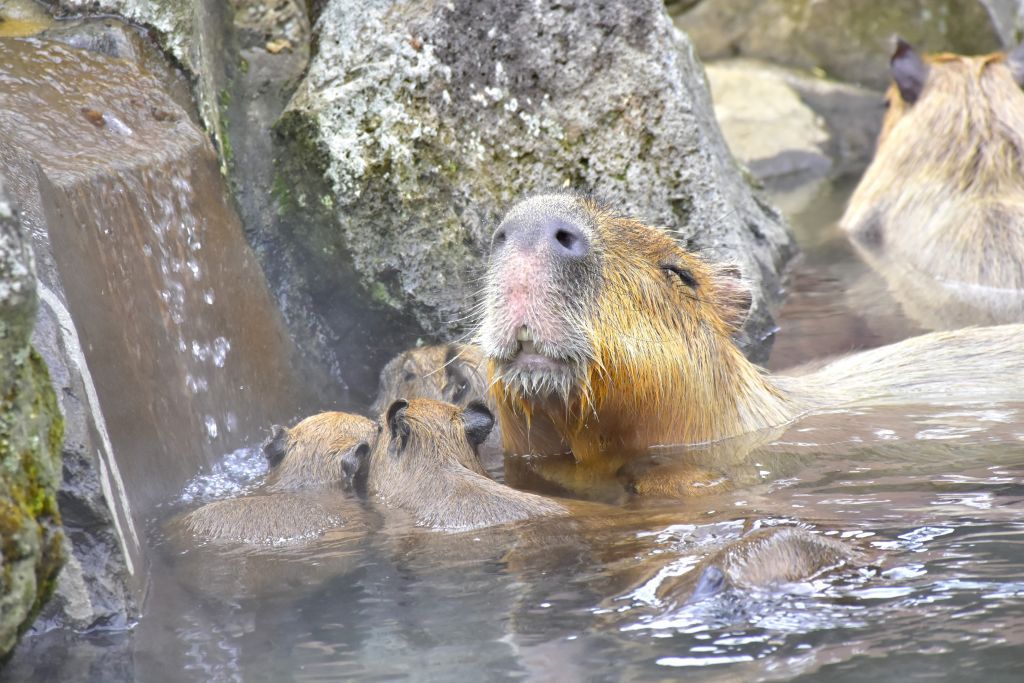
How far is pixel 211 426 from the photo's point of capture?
4453mm

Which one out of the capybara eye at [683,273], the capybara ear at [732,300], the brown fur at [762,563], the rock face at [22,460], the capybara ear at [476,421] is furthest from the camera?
the capybara ear at [732,300]

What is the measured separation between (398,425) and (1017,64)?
5.33 meters

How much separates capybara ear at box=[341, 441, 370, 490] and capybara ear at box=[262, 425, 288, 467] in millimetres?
218

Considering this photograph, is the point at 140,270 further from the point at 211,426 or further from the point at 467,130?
the point at 467,130

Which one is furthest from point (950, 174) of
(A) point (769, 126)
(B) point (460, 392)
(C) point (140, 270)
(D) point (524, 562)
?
(D) point (524, 562)

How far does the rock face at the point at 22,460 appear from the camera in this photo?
2406mm

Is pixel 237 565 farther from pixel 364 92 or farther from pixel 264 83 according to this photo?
pixel 264 83

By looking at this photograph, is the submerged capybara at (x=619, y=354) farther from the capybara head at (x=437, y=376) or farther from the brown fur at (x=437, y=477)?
the capybara head at (x=437, y=376)

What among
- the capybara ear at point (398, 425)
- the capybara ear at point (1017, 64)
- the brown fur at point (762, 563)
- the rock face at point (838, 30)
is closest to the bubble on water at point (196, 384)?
the capybara ear at point (398, 425)

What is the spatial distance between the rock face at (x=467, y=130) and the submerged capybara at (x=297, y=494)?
0.79m

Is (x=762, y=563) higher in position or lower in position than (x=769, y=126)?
lower

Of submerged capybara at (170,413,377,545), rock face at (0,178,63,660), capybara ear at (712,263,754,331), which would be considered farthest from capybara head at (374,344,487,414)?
rock face at (0,178,63,660)

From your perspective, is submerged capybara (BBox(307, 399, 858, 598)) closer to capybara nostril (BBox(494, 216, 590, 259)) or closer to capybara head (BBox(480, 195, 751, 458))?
capybara head (BBox(480, 195, 751, 458))

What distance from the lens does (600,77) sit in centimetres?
529
